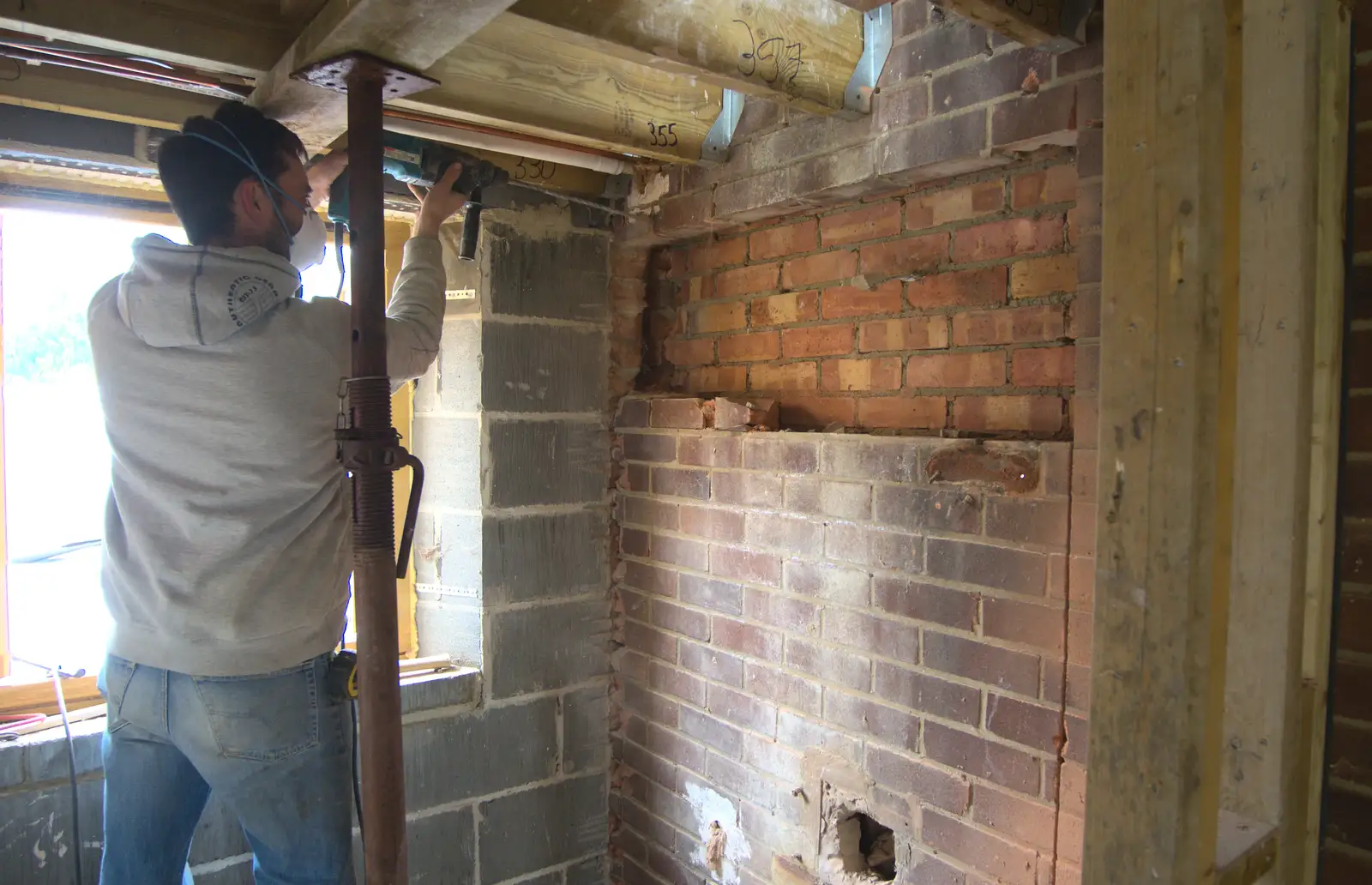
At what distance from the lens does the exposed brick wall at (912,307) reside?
1.60 meters

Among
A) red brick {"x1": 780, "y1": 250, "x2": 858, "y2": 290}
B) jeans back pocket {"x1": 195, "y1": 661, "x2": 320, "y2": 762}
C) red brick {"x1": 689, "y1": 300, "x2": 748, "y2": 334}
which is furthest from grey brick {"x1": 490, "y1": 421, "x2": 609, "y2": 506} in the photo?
jeans back pocket {"x1": 195, "y1": 661, "x2": 320, "y2": 762}

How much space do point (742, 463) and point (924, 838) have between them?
3.10 feet

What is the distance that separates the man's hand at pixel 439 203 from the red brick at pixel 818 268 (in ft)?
2.78

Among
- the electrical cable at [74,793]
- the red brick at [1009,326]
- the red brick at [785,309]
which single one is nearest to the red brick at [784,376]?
the red brick at [785,309]

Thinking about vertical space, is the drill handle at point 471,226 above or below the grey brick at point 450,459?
above

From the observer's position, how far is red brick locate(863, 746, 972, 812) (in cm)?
167

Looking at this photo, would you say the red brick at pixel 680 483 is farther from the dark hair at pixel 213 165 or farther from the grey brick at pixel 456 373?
the dark hair at pixel 213 165

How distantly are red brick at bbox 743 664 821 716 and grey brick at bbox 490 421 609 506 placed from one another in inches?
28.9

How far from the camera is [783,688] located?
204 centimetres

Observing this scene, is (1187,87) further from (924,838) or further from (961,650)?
(924,838)

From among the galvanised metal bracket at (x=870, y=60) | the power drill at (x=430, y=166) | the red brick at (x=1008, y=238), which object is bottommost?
the red brick at (x=1008, y=238)

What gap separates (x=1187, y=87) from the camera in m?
0.77

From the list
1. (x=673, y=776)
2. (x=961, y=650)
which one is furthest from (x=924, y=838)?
(x=673, y=776)

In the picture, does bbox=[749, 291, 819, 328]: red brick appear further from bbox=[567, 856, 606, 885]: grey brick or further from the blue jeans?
bbox=[567, 856, 606, 885]: grey brick
